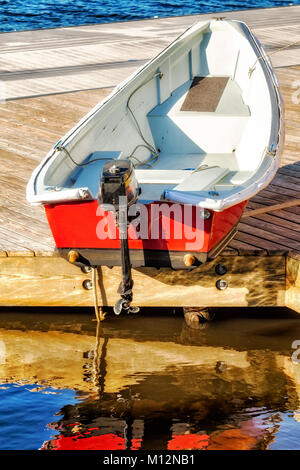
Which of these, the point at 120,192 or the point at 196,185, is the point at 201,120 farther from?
the point at 120,192

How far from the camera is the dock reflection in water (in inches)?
229

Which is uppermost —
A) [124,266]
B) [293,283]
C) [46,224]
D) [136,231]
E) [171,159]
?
[171,159]

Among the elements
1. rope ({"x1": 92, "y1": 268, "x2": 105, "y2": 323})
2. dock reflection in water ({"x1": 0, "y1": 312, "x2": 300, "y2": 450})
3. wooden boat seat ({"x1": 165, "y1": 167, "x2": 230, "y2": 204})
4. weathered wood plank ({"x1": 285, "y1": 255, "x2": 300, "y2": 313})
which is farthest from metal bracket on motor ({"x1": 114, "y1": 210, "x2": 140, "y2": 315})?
weathered wood plank ({"x1": 285, "y1": 255, "x2": 300, "y2": 313})

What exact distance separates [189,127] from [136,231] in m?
2.73

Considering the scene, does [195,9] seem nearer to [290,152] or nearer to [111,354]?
[290,152]

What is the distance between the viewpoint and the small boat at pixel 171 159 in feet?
19.6

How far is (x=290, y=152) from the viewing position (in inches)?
359

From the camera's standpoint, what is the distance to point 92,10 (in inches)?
1105

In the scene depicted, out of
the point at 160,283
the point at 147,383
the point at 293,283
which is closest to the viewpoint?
the point at 147,383

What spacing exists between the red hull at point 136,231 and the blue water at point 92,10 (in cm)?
2038

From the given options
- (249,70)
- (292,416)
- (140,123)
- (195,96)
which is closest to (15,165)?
(140,123)

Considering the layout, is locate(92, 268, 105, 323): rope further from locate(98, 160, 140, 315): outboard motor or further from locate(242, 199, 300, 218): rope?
locate(242, 199, 300, 218): rope

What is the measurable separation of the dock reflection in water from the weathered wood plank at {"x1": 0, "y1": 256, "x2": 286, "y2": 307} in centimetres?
37

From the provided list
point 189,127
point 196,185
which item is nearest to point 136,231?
point 196,185
